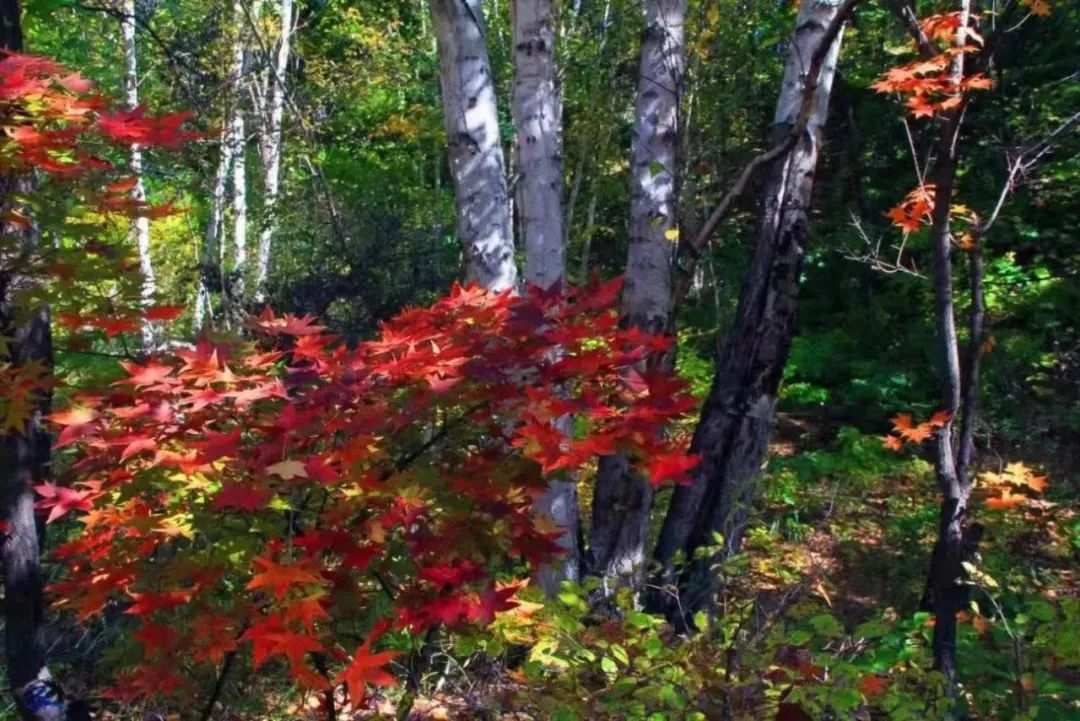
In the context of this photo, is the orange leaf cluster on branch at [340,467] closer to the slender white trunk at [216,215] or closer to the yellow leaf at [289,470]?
the yellow leaf at [289,470]

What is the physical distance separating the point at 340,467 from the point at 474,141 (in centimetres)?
193

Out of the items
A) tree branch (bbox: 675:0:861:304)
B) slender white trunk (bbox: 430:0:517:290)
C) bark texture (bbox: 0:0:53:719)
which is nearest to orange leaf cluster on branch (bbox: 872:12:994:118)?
tree branch (bbox: 675:0:861:304)

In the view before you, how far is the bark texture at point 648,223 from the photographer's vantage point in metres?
3.97

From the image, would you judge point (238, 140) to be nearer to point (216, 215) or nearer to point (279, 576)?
point (216, 215)

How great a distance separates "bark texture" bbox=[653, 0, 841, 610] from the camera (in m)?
3.91

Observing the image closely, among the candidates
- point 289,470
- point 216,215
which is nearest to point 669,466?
point 289,470

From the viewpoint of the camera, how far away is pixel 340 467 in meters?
1.91

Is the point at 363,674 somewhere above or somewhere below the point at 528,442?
below

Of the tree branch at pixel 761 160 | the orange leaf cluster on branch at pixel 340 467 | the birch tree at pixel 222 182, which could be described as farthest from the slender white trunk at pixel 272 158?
the orange leaf cluster on branch at pixel 340 467

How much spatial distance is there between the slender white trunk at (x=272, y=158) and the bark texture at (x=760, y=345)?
5.23m

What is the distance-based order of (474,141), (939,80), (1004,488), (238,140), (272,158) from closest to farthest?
(939,80)
(474,141)
(1004,488)
(238,140)
(272,158)

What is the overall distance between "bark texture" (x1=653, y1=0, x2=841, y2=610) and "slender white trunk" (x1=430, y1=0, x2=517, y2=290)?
42.6 inches

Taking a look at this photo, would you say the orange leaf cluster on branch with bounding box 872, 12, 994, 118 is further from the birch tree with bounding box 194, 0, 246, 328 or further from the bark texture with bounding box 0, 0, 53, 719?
the birch tree with bounding box 194, 0, 246, 328

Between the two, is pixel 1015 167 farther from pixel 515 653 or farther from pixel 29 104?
pixel 29 104
